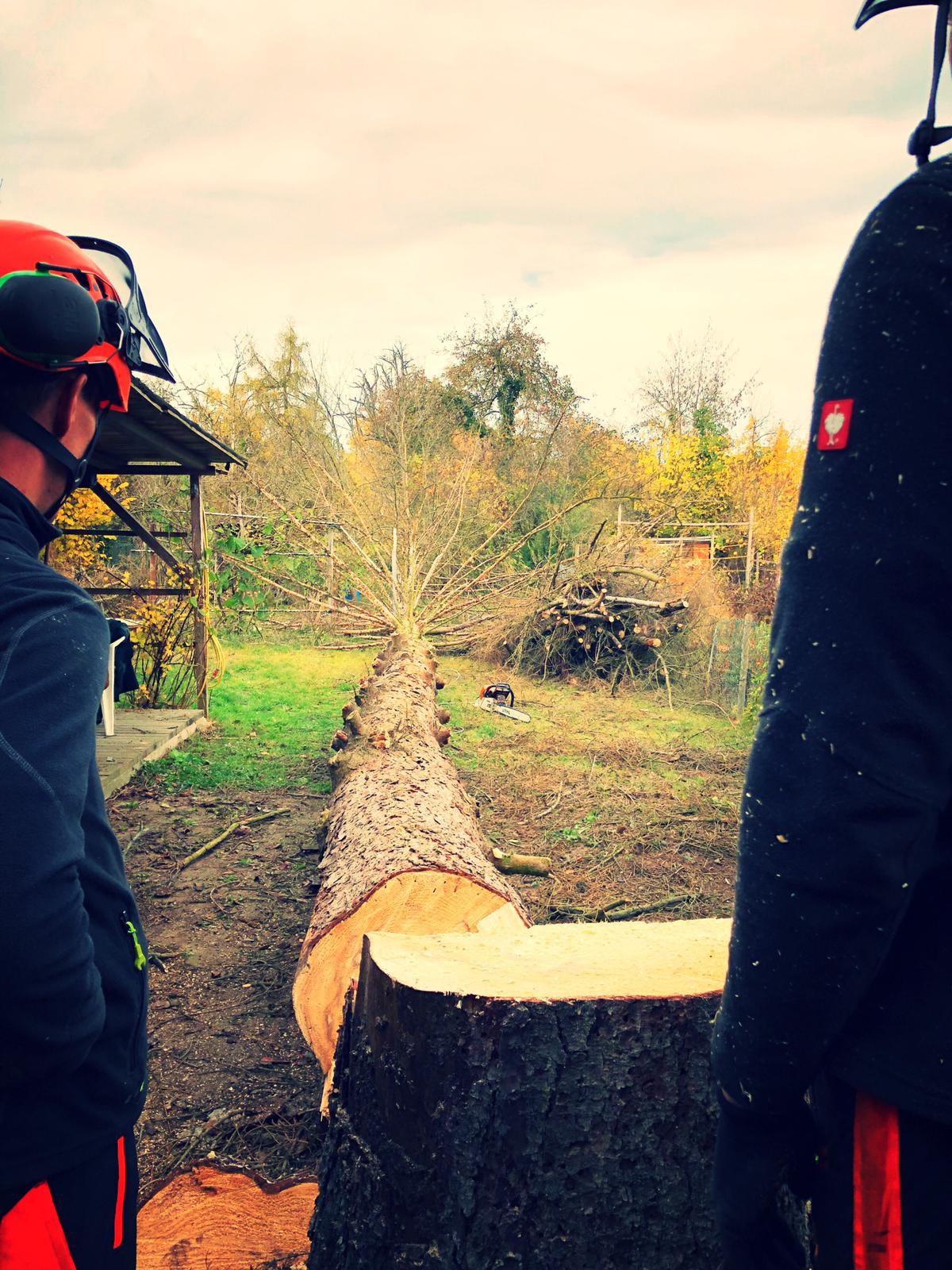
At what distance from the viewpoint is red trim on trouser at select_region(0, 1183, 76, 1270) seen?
1.09 metres

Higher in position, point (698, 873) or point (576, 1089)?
point (576, 1089)

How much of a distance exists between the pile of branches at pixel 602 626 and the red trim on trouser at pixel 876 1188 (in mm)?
10416

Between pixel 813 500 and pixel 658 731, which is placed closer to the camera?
pixel 813 500

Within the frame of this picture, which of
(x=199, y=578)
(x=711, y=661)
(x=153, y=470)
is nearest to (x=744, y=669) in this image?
(x=711, y=661)

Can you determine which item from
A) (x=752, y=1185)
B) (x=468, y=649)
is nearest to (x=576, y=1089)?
(x=752, y=1185)

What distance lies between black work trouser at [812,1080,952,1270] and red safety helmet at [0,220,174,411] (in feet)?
4.41

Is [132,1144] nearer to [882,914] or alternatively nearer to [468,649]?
[882,914]

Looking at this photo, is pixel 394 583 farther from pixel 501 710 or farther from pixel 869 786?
pixel 869 786

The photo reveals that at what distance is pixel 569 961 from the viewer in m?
1.82

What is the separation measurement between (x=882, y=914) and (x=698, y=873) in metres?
4.84

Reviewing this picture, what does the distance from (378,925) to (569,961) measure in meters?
1.19

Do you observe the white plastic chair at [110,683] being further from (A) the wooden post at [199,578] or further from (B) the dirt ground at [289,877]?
(A) the wooden post at [199,578]

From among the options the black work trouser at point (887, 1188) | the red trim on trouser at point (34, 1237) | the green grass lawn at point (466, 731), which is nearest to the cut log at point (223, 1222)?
the red trim on trouser at point (34, 1237)

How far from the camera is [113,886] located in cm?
126
